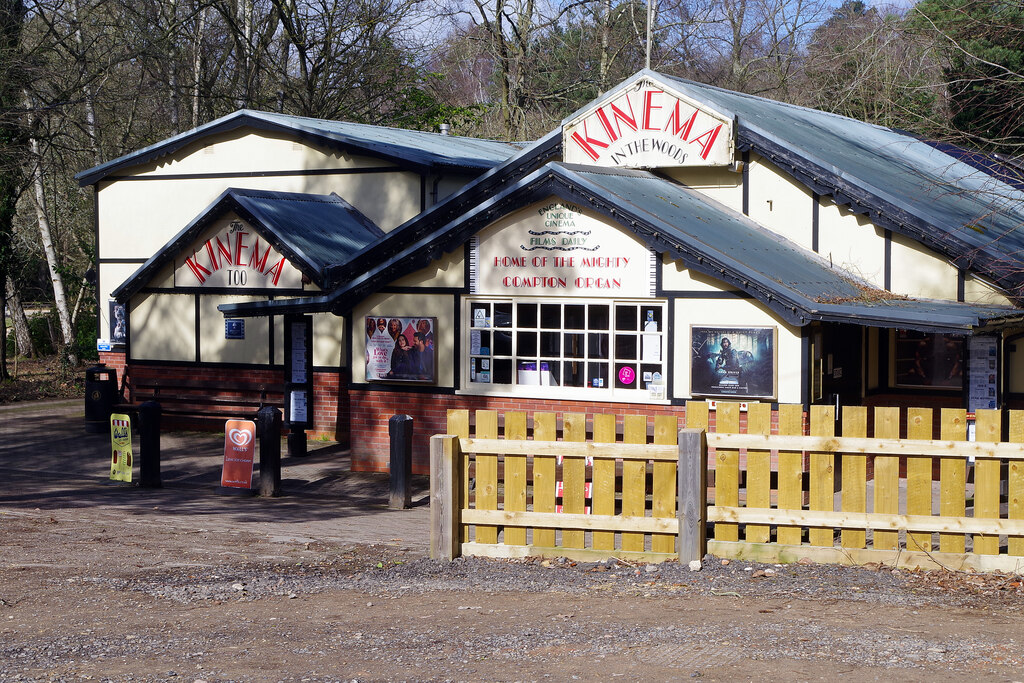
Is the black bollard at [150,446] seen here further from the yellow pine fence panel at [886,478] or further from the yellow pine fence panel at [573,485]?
the yellow pine fence panel at [886,478]

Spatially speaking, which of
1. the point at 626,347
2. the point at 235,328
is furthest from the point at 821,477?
the point at 235,328

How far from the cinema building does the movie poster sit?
0.10 ft

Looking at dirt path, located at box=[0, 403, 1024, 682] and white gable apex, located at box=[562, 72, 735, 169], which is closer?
dirt path, located at box=[0, 403, 1024, 682]

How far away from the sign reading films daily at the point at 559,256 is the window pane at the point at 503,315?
20 cm

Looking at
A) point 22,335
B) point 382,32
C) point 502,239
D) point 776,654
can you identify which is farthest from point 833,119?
point 22,335

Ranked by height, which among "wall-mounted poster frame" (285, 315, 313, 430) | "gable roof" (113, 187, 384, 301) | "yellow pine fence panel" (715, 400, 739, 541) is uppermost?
"gable roof" (113, 187, 384, 301)

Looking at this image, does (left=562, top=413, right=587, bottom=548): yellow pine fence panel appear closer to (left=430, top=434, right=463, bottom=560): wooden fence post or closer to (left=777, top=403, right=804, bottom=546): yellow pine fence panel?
(left=430, top=434, right=463, bottom=560): wooden fence post

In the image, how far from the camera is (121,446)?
14.9 meters

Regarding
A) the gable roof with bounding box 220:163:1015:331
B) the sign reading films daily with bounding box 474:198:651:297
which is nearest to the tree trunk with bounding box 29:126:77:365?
the gable roof with bounding box 220:163:1015:331

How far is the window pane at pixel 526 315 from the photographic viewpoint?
15.2m

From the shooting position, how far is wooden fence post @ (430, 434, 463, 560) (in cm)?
908

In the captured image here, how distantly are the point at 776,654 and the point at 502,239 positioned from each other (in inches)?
368

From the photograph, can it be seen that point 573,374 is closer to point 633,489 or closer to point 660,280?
point 660,280

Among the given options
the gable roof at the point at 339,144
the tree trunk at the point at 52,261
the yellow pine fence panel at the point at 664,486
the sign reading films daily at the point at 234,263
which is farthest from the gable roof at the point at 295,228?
the tree trunk at the point at 52,261
